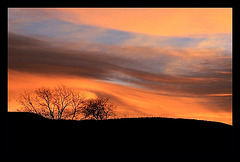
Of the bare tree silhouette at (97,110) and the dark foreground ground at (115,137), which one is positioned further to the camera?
the bare tree silhouette at (97,110)

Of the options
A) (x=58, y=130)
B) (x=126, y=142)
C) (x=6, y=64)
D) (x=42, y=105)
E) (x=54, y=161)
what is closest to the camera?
(x=54, y=161)

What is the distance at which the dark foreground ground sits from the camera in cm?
2008

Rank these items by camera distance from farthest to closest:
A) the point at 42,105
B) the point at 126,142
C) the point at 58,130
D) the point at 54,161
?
the point at 42,105 < the point at 58,130 < the point at 126,142 < the point at 54,161

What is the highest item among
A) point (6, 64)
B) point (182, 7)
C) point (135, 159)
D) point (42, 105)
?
point (182, 7)

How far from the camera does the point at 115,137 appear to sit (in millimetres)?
22266

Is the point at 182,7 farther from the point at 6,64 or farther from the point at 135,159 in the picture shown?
the point at 6,64

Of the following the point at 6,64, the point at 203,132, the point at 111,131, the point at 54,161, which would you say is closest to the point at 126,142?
the point at 111,131

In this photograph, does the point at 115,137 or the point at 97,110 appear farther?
the point at 97,110

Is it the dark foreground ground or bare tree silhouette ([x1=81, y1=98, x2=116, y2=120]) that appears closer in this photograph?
the dark foreground ground

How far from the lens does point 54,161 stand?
54.4 ft

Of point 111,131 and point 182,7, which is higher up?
point 182,7

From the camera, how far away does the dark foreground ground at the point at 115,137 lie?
65.9 feet

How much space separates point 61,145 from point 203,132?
44.4 feet
